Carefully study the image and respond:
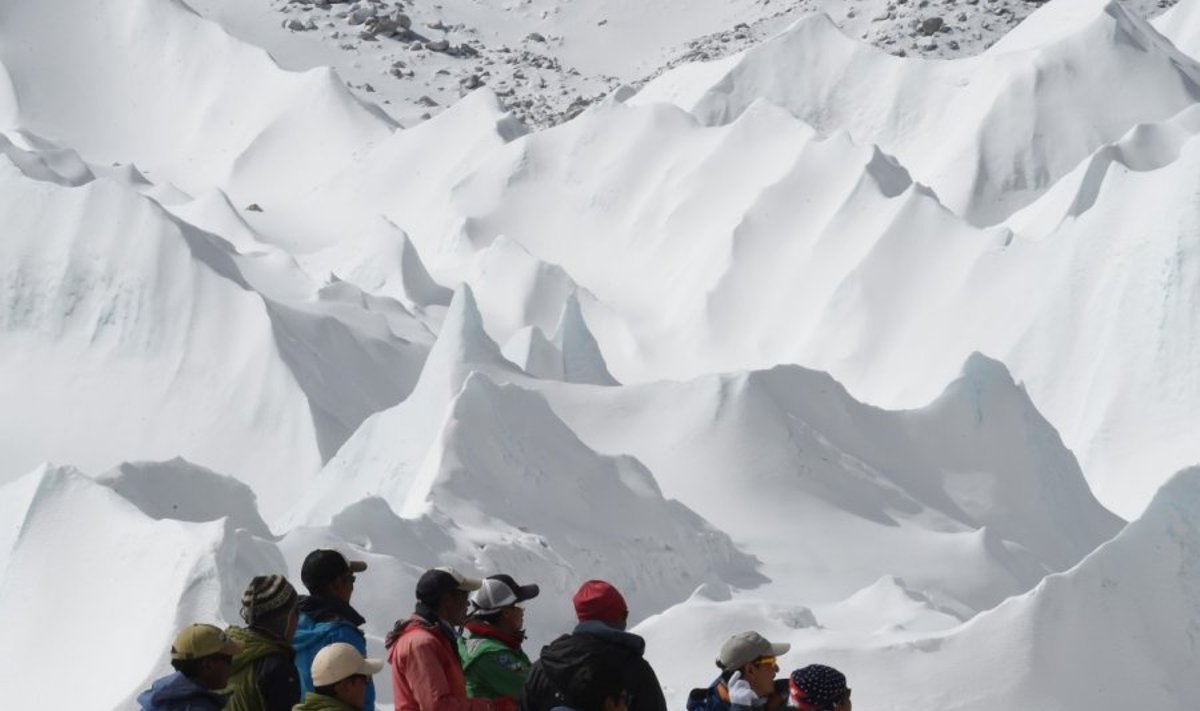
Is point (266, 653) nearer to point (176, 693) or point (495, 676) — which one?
point (176, 693)

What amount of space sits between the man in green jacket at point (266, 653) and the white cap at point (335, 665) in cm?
50

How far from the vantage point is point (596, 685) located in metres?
5.90

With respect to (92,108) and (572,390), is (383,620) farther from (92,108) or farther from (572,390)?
(92,108)

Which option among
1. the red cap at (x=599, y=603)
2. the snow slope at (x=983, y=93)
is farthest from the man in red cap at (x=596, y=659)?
the snow slope at (x=983, y=93)

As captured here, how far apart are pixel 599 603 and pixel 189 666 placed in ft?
4.24

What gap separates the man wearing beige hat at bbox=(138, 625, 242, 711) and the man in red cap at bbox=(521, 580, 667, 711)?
0.98m

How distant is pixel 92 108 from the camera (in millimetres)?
45000

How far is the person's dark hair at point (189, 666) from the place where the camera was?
610 centimetres

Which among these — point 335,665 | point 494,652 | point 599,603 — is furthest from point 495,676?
point 335,665

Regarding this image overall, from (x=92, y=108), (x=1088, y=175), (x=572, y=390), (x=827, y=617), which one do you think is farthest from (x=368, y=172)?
(x=827, y=617)

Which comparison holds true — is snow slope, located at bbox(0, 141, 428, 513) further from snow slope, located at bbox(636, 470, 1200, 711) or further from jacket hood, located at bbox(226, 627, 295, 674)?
jacket hood, located at bbox(226, 627, 295, 674)

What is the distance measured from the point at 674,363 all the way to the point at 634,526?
14856 mm

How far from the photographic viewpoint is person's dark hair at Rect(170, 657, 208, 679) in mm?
6098

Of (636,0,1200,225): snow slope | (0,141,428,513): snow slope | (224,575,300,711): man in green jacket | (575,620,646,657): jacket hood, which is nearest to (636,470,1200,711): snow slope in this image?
(224,575,300,711): man in green jacket
